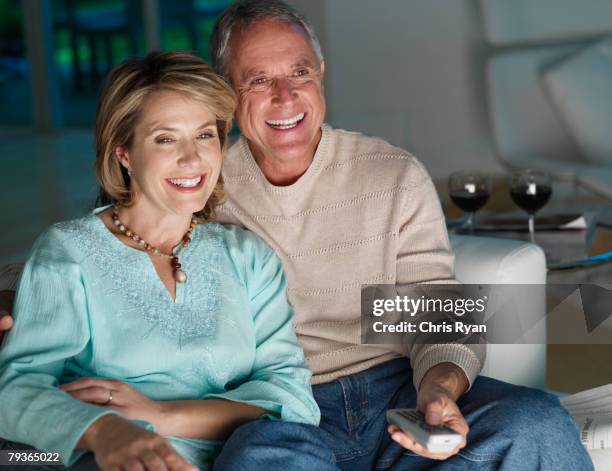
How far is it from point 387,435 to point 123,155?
0.74 m

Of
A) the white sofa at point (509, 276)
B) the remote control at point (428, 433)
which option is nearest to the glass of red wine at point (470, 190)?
the white sofa at point (509, 276)

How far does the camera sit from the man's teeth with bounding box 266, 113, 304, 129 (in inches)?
81.5

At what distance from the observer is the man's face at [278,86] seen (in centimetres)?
205

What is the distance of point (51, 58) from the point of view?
9.81 m

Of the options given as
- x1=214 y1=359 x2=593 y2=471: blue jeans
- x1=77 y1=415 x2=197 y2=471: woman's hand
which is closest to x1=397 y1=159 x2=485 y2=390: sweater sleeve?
x1=214 y1=359 x2=593 y2=471: blue jeans

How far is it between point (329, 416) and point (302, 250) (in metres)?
0.36

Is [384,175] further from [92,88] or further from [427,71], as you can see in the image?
[92,88]

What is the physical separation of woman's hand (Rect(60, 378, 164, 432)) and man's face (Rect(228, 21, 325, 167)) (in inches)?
26.8

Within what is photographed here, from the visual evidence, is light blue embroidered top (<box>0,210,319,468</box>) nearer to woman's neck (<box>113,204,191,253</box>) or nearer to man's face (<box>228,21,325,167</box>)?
woman's neck (<box>113,204,191,253</box>)

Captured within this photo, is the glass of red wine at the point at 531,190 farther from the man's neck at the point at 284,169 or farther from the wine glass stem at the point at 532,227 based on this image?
the man's neck at the point at 284,169

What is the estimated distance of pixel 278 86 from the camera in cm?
207

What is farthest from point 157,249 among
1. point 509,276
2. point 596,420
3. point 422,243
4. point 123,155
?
point 596,420

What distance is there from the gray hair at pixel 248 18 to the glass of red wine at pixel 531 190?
97cm

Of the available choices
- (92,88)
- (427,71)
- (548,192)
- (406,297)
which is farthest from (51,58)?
(406,297)
